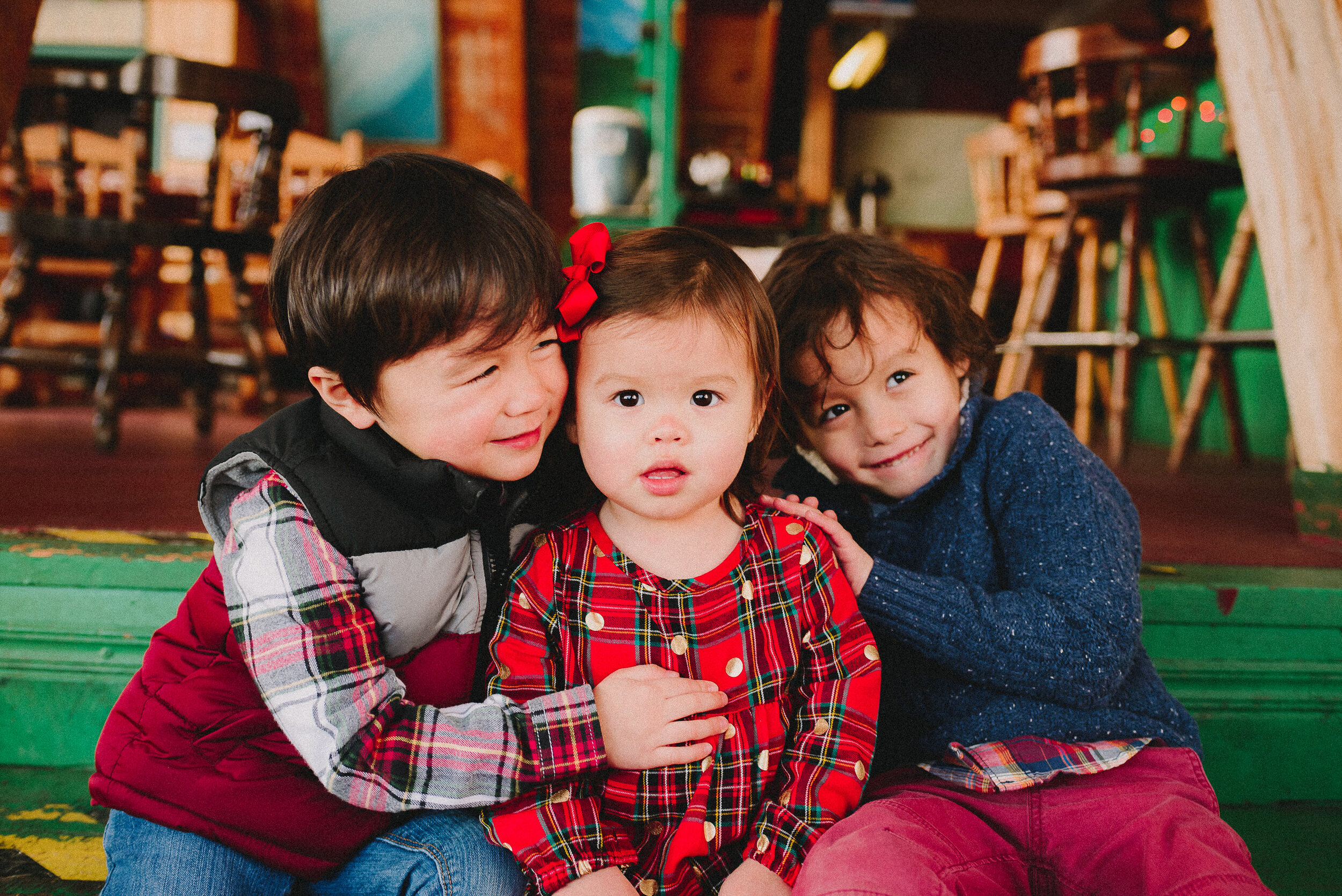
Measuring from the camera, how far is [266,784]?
78 cm

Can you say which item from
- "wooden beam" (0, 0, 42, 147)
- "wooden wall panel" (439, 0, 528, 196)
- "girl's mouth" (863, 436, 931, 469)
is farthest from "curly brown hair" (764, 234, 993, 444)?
"wooden wall panel" (439, 0, 528, 196)

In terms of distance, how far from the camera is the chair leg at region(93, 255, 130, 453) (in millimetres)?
2303

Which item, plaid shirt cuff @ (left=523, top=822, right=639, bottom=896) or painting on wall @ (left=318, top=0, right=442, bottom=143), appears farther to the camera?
painting on wall @ (left=318, top=0, right=442, bottom=143)

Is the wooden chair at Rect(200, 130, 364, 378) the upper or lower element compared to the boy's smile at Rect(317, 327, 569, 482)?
upper

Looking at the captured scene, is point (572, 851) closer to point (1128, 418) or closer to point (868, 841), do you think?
point (868, 841)

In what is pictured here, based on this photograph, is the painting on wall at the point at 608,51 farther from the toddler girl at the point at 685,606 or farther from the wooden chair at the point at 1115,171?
the toddler girl at the point at 685,606

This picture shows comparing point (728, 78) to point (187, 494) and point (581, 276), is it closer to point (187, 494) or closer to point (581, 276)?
point (187, 494)

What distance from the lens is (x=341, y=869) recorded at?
2.66ft

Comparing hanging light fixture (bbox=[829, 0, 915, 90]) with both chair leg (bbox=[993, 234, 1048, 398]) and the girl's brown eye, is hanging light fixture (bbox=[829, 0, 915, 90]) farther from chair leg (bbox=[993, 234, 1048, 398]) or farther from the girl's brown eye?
the girl's brown eye

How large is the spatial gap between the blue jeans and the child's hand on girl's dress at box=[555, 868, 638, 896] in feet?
0.28

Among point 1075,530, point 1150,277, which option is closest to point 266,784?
point 1075,530

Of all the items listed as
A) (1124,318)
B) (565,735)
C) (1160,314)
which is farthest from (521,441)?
(1160,314)

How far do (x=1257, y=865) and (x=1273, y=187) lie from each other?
101cm

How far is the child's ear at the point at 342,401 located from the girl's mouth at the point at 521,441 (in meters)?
0.12
